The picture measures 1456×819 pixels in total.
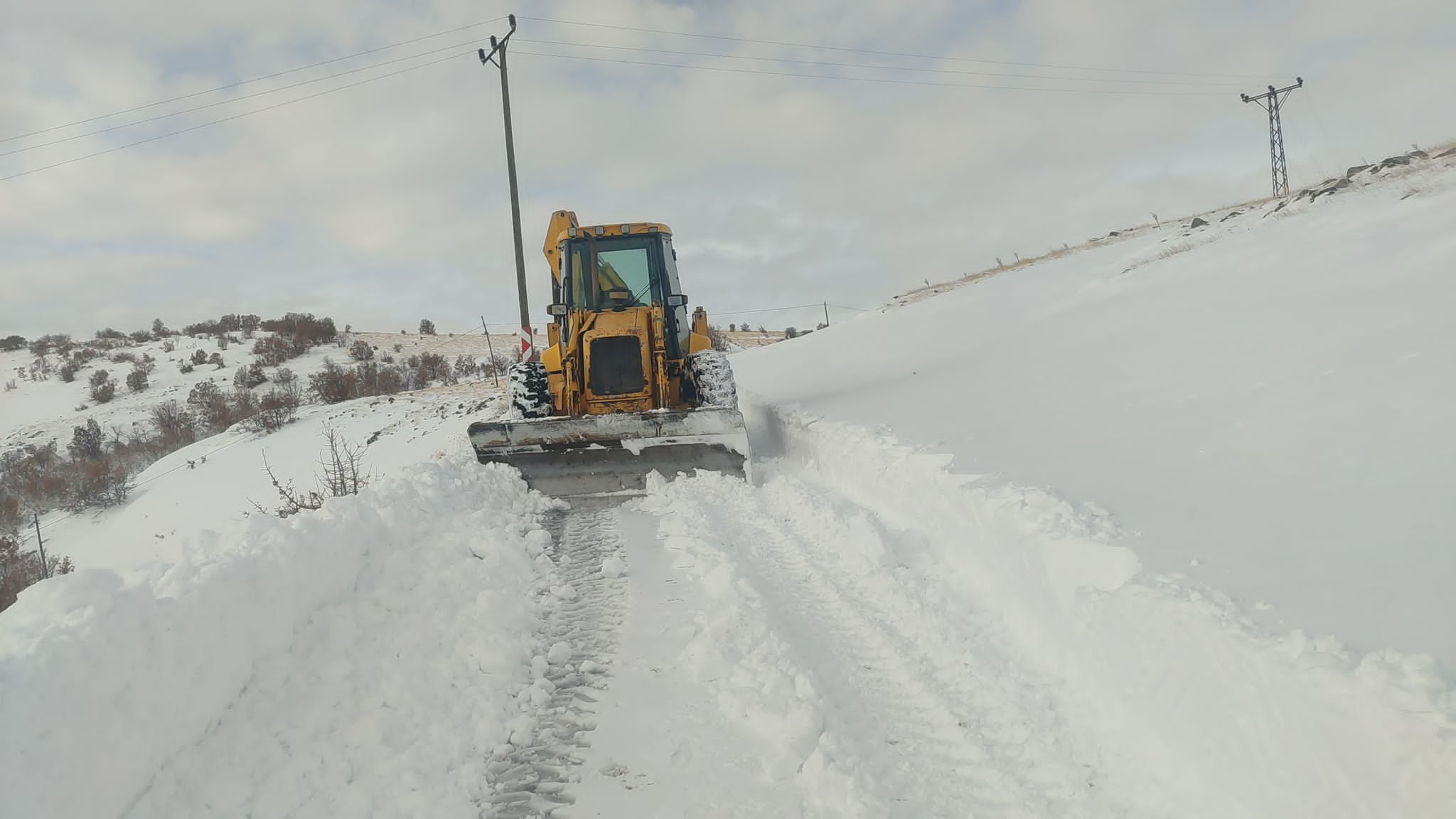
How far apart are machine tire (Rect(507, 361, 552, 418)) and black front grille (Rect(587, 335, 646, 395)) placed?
62 centimetres

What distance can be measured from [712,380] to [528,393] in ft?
6.67

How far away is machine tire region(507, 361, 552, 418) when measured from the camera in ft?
26.6

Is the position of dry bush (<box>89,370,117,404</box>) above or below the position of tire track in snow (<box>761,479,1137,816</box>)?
above

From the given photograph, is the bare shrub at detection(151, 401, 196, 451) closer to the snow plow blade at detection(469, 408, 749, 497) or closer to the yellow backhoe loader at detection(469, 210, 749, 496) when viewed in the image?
the yellow backhoe loader at detection(469, 210, 749, 496)

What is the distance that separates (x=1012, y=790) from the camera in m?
2.48

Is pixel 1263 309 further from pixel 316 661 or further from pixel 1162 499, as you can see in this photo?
pixel 316 661

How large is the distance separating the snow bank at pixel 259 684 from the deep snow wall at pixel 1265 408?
2.95 meters

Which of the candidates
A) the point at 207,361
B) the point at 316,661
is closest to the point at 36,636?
the point at 316,661

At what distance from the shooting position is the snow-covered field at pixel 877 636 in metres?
2.29

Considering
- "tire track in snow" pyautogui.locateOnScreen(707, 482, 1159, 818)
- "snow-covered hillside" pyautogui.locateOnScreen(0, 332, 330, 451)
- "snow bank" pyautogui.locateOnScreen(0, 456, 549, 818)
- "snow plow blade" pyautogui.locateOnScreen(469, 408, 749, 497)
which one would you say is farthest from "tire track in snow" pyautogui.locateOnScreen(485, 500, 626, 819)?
"snow-covered hillside" pyautogui.locateOnScreen(0, 332, 330, 451)

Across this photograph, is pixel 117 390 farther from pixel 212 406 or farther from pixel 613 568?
pixel 613 568

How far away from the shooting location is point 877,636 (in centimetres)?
356

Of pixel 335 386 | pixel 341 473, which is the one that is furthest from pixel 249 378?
pixel 341 473

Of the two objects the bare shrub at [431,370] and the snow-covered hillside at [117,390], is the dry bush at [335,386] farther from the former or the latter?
the snow-covered hillside at [117,390]
